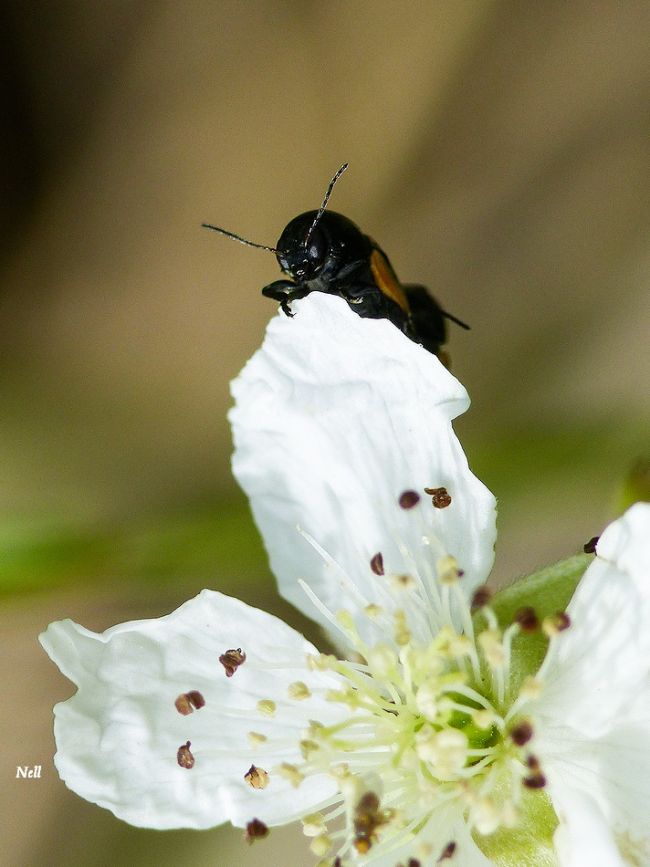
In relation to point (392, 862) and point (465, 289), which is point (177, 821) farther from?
point (465, 289)

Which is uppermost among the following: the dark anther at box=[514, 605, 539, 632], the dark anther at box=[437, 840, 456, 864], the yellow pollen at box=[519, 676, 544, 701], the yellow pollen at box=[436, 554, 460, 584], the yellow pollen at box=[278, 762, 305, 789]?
the yellow pollen at box=[436, 554, 460, 584]

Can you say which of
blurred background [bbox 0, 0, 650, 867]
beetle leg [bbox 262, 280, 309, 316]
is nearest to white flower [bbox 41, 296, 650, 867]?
beetle leg [bbox 262, 280, 309, 316]

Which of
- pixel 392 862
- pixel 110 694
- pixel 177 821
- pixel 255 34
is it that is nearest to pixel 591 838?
pixel 392 862

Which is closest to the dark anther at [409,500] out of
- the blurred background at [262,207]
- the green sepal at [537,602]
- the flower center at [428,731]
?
the flower center at [428,731]

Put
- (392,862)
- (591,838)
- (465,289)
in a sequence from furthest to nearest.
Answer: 1. (465,289)
2. (392,862)
3. (591,838)

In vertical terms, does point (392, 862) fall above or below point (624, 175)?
below

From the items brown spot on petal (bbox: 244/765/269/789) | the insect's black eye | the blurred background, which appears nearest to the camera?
brown spot on petal (bbox: 244/765/269/789)

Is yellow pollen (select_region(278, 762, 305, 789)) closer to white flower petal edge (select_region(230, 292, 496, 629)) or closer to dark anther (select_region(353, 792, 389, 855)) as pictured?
dark anther (select_region(353, 792, 389, 855))

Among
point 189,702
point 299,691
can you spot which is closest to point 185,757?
point 189,702
